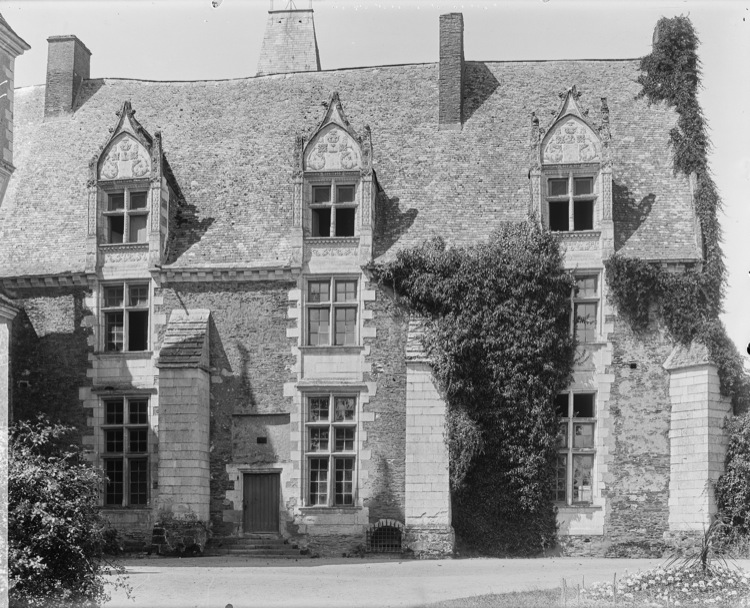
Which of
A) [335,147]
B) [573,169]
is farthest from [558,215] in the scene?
[335,147]

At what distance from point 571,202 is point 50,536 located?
50.9 ft

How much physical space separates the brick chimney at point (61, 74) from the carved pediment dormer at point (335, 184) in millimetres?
8196

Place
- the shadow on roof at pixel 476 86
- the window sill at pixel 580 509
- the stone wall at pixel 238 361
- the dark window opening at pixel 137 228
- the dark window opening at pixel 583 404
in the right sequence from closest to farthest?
1. the window sill at pixel 580 509
2. the dark window opening at pixel 583 404
3. the stone wall at pixel 238 361
4. the dark window opening at pixel 137 228
5. the shadow on roof at pixel 476 86

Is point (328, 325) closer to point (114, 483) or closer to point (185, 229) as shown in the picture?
point (185, 229)

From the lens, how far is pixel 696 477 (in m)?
24.6

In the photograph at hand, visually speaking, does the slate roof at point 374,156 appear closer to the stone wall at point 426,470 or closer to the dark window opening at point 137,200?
the dark window opening at point 137,200

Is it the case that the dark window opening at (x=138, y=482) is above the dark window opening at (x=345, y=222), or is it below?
below

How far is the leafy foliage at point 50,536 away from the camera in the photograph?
14617 mm

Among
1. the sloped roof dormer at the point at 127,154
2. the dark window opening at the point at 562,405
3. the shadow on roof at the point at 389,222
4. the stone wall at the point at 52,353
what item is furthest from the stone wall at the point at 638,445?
the stone wall at the point at 52,353

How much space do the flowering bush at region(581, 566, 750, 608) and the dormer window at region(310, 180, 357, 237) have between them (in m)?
12.2

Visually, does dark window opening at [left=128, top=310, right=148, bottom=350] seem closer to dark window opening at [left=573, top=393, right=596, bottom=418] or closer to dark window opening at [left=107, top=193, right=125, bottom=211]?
dark window opening at [left=107, top=193, right=125, bottom=211]

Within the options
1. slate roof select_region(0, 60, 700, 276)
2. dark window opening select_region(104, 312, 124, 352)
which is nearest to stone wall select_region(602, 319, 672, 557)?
slate roof select_region(0, 60, 700, 276)

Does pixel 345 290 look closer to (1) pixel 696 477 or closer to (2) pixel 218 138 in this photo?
(2) pixel 218 138

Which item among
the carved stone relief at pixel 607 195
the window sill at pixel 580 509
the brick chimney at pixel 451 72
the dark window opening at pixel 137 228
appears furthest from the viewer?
the brick chimney at pixel 451 72
